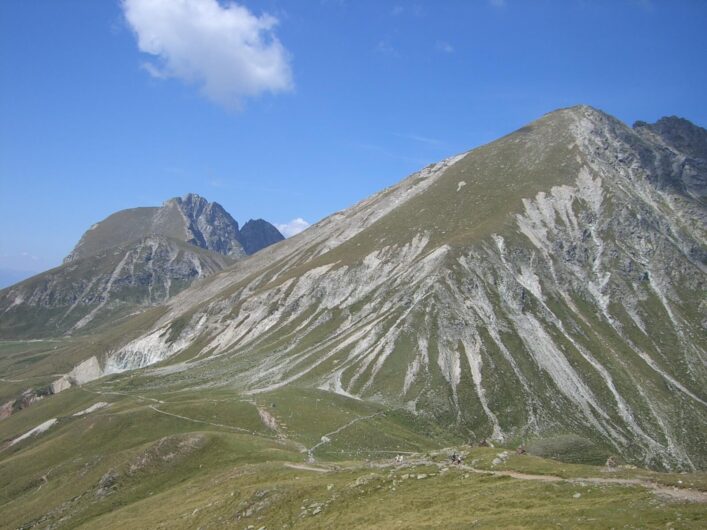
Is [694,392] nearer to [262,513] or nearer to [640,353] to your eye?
[640,353]

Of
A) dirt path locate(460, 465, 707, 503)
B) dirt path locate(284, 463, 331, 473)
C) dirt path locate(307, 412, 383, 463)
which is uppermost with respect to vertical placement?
dirt path locate(460, 465, 707, 503)

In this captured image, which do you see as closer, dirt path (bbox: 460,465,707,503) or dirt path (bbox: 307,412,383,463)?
dirt path (bbox: 460,465,707,503)

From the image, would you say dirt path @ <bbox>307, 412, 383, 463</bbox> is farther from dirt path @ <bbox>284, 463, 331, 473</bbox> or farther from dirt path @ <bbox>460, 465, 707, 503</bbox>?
dirt path @ <bbox>460, 465, 707, 503</bbox>

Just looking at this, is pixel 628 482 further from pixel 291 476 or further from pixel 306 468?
pixel 306 468

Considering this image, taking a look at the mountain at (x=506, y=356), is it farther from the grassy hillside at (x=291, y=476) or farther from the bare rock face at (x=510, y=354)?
the grassy hillside at (x=291, y=476)

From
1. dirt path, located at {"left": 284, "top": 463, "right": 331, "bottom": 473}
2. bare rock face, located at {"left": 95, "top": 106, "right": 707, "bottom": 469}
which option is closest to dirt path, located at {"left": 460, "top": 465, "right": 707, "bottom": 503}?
dirt path, located at {"left": 284, "top": 463, "right": 331, "bottom": 473}

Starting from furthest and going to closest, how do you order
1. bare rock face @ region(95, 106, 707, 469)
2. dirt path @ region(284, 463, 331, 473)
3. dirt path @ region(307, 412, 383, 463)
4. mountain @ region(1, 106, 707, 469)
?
1. bare rock face @ region(95, 106, 707, 469)
2. mountain @ region(1, 106, 707, 469)
3. dirt path @ region(307, 412, 383, 463)
4. dirt path @ region(284, 463, 331, 473)

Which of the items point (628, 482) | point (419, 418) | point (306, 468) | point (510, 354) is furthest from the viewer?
point (510, 354)

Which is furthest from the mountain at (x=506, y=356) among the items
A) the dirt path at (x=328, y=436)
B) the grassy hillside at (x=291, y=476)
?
the grassy hillside at (x=291, y=476)

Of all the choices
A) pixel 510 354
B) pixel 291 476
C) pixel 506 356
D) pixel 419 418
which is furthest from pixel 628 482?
pixel 510 354

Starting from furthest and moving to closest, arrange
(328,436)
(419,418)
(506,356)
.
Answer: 1. (506,356)
2. (419,418)
3. (328,436)

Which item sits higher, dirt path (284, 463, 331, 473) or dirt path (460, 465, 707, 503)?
dirt path (460, 465, 707, 503)

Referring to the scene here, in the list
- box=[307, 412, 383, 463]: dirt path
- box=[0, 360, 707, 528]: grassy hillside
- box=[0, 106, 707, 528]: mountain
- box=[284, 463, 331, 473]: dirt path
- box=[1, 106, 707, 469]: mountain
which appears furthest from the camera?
box=[1, 106, 707, 469]: mountain

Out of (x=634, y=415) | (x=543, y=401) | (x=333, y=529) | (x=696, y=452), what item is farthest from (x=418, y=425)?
(x=333, y=529)
